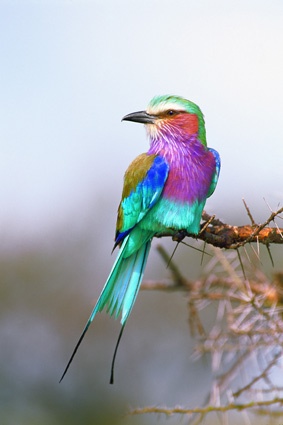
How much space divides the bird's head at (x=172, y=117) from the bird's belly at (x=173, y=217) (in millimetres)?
279

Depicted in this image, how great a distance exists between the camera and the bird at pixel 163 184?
321 centimetres

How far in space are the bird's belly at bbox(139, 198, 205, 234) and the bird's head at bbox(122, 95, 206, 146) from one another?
0.91ft

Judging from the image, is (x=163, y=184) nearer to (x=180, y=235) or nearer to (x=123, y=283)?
(x=180, y=235)

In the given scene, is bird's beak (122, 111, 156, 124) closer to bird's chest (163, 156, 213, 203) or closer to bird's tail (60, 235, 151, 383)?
bird's chest (163, 156, 213, 203)

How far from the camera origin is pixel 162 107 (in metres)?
3.35

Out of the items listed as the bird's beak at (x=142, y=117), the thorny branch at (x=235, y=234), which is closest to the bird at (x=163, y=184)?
the bird's beak at (x=142, y=117)

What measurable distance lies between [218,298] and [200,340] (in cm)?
20

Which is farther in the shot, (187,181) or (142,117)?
(142,117)

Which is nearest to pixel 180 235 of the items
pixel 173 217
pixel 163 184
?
pixel 173 217

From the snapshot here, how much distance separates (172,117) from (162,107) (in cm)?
5

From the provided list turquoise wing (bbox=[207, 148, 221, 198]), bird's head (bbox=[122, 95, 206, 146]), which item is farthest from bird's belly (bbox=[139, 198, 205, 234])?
bird's head (bbox=[122, 95, 206, 146])

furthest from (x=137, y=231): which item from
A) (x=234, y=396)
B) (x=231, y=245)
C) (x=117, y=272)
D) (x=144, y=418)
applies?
(x=144, y=418)

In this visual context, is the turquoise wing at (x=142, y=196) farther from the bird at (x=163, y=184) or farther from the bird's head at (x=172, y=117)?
the bird's head at (x=172, y=117)

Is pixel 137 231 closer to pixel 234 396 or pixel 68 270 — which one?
pixel 234 396
